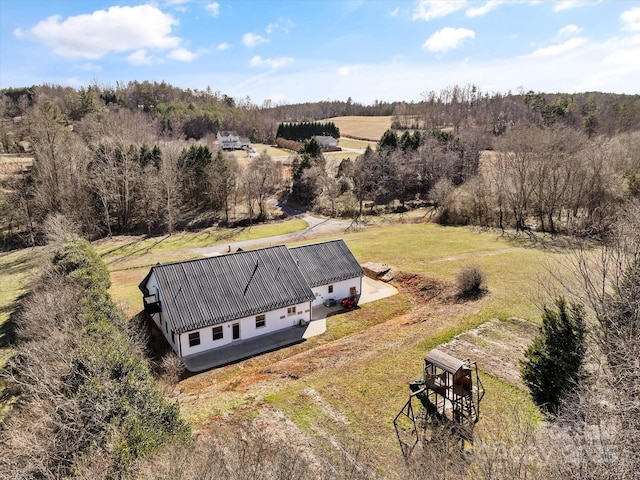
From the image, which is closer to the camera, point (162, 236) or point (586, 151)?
point (586, 151)

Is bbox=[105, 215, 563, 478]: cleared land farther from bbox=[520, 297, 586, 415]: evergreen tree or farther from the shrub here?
bbox=[520, 297, 586, 415]: evergreen tree

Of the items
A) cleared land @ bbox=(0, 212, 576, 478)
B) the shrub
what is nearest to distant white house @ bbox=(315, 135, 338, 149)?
cleared land @ bbox=(0, 212, 576, 478)

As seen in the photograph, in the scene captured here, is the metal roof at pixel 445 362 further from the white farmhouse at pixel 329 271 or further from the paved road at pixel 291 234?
the paved road at pixel 291 234

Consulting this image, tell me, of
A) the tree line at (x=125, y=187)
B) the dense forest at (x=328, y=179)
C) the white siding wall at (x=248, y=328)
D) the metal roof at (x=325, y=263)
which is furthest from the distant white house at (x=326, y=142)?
the white siding wall at (x=248, y=328)

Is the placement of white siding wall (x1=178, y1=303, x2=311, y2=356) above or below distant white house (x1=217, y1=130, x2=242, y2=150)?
below

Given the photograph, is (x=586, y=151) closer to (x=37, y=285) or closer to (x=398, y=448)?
(x=398, y=448)

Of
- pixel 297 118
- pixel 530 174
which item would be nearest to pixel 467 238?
pixel 530 174
